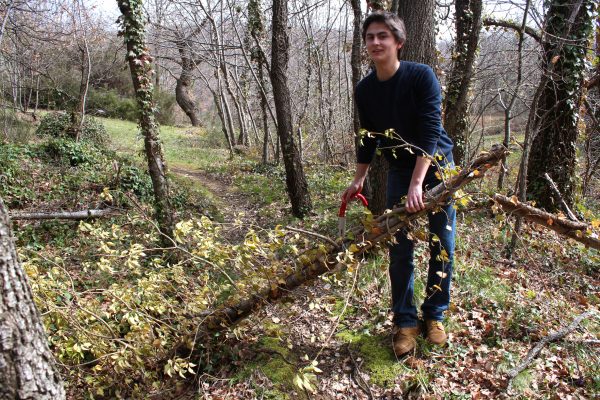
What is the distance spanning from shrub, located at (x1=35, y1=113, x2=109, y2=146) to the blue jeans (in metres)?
12.3

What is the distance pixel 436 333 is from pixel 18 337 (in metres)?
2.73

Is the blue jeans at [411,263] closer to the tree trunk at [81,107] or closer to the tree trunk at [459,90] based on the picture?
the tree trunk at [459,90]

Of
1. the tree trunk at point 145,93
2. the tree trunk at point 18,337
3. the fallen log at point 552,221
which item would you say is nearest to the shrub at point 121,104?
the tree trunk at point 145,93

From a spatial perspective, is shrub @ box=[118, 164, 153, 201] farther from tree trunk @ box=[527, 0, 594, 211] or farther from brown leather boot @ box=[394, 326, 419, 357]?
tree trunk @ box=[527, 0, 594, 211]

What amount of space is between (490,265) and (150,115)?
5161 millimetres

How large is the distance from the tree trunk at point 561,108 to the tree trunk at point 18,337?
23.3 feet

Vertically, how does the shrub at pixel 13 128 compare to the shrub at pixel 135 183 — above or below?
above

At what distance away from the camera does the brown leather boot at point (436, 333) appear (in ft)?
10.1

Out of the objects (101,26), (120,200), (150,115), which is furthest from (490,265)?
(101,26)

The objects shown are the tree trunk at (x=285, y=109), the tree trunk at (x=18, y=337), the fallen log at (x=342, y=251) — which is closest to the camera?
the tree trunk at (x=18, y=337)

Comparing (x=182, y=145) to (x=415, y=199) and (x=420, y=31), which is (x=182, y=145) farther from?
(x=415, y=199)

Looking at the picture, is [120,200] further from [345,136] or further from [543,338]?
[345,136]

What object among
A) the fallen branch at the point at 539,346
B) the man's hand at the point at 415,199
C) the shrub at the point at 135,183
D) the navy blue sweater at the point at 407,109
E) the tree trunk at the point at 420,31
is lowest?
the fallen branch at the point at 539,346

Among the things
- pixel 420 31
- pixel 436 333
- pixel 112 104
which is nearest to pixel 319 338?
pixel 436 333
